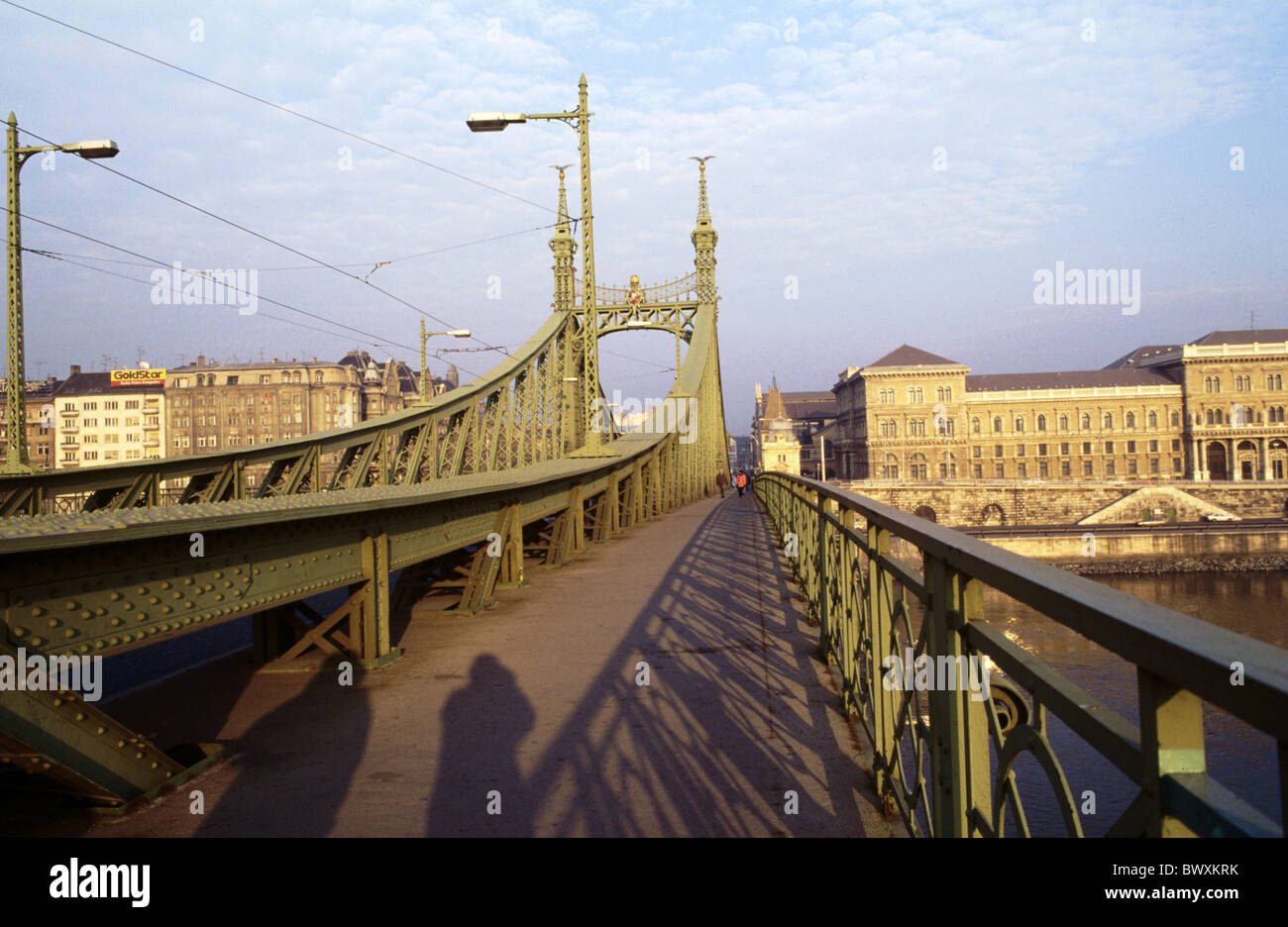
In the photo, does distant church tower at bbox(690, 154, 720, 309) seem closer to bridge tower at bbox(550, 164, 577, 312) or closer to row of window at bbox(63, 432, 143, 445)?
bridge tower at bbox(550, 164, 577, 312)

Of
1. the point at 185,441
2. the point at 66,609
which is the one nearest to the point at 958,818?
the point at 66,609

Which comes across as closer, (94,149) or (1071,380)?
(94,149)

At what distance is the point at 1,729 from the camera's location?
2752 mm

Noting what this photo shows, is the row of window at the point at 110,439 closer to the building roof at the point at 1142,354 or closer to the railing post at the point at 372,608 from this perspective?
the railing post at the point at 372,608

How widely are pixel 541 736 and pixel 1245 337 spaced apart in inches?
3526

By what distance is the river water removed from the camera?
10.6ft

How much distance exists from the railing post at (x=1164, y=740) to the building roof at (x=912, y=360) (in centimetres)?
7974

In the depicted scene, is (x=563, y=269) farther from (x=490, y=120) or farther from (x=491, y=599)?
(x=491, y=599)

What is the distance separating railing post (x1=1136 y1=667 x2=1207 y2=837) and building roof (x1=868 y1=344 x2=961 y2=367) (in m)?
79.7

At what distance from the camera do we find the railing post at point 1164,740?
120 centimetres

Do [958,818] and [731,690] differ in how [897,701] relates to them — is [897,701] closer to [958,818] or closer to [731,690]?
[958,818]


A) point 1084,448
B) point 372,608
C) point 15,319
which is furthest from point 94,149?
point 1084,448

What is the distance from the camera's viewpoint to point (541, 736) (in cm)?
418

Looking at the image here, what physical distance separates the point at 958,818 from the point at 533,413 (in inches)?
782
